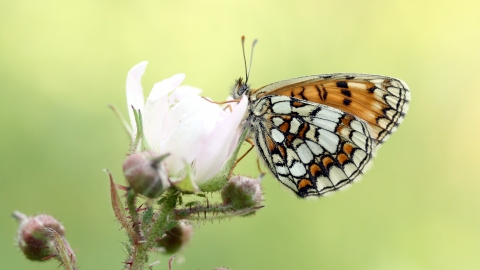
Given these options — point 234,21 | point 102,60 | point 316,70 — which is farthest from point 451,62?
point 102,60

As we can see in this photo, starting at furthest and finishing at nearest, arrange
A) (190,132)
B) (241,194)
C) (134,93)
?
(134,93)
(241,194)
(190,132)

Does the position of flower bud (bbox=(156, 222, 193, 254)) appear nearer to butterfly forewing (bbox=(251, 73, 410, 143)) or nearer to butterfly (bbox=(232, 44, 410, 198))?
butterfly (bbox=(232, 44, 410, 198))

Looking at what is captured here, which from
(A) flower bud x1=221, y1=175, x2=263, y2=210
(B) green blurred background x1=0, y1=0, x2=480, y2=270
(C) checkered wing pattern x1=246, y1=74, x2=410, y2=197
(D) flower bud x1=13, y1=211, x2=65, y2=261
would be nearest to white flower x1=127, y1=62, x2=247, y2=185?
(A) flower bud x1=221, y1=175, x2=263, y2=210

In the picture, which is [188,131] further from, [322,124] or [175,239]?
[322,124]

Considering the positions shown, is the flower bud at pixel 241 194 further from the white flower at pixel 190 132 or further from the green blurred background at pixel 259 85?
the green blurred background at pixel 259 85

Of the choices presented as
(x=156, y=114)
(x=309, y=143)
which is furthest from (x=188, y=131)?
(x=309, y=143)

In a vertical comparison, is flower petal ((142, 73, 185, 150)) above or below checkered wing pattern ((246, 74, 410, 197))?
above
